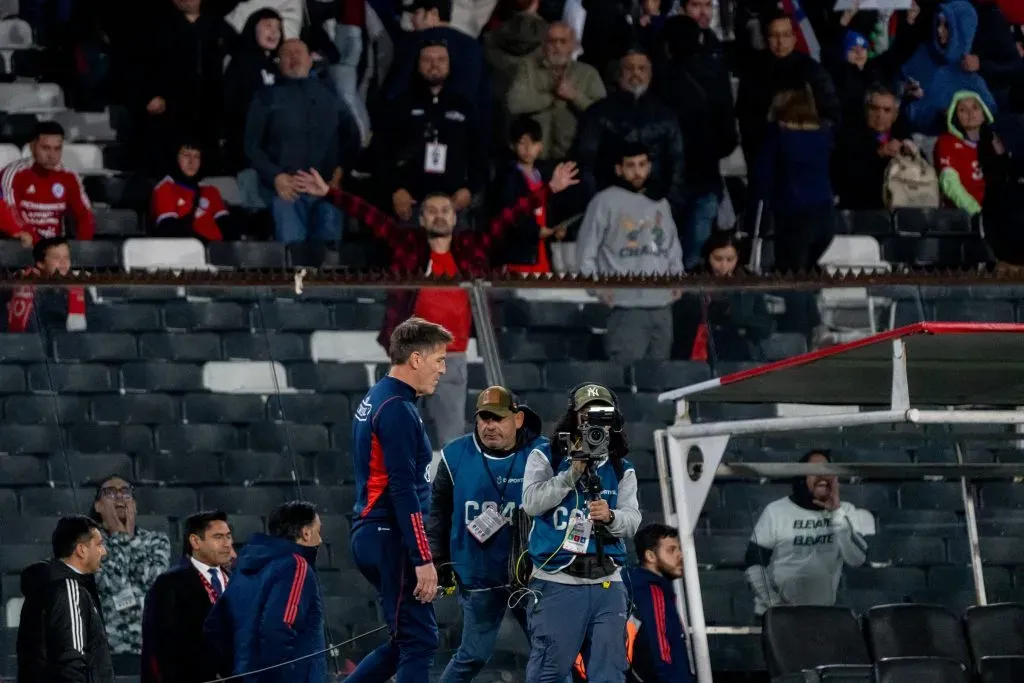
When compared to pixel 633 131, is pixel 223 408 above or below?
below

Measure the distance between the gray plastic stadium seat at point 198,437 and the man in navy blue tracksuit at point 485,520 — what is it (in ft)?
7.01

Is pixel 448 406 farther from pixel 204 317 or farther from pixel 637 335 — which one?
pixel 204 317

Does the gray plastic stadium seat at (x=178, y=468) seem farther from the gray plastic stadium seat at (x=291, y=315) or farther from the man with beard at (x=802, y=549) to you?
the man with beard at (x=802, y=549)

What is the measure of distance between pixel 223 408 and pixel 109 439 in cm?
57

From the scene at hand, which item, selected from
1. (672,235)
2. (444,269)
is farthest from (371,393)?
(672,235)

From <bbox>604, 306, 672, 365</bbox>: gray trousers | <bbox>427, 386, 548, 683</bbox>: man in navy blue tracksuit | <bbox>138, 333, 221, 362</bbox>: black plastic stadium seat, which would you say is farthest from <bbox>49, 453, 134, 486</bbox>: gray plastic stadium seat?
<bbox>604, 306, 672, 365</bbox>: gray trousers

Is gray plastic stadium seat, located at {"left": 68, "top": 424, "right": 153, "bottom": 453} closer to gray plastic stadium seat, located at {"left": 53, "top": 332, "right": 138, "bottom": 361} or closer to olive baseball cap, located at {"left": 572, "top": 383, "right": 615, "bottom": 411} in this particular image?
gray plastic stadium seat, located at {"left": 53, "top": 332, "right": 138, "bottom": 361}

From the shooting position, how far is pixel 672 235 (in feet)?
42.8

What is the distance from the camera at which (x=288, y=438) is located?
10.3 metres

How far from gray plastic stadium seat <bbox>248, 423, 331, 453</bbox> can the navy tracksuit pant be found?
2.03m

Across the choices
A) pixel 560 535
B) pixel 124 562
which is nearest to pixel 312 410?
pixel 124 562

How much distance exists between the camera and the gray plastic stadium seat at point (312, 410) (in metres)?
10.4

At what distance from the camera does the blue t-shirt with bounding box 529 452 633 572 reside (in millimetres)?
7797

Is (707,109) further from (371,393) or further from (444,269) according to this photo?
(371,393)
